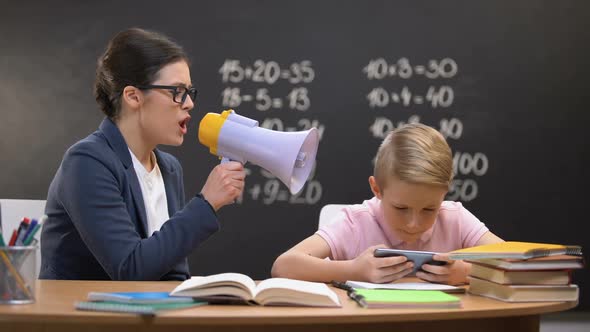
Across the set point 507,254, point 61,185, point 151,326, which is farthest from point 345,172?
point 151,326

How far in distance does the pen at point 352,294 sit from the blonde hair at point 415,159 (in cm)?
34

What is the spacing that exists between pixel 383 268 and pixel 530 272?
1.10ft

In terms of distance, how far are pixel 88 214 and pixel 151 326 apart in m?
0.71

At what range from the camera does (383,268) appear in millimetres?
1771

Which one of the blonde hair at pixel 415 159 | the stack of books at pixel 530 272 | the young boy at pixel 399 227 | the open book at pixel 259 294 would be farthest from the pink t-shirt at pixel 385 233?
the open book at pixel 259 294

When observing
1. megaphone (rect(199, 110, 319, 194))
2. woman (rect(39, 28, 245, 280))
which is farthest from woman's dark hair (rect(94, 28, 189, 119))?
megaphone (rect(199, 110, 319, 194))

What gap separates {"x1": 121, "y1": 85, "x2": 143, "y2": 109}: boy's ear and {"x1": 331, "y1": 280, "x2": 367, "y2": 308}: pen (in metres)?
0.81

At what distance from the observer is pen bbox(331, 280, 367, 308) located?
1.42m

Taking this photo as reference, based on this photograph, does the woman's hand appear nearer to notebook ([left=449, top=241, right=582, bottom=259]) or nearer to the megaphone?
the megaphone

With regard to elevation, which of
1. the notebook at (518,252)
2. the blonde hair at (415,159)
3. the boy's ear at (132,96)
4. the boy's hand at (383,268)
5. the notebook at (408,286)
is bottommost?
the notebook at (408,286)

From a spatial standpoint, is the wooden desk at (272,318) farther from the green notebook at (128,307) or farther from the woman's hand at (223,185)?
the woman's hand at (223,185)

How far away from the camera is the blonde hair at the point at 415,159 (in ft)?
6.33

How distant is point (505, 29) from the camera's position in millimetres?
3660

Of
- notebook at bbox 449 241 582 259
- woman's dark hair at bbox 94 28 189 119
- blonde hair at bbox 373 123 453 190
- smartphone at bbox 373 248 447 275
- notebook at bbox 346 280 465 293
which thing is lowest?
notebook at bbox 346 280 465 293
